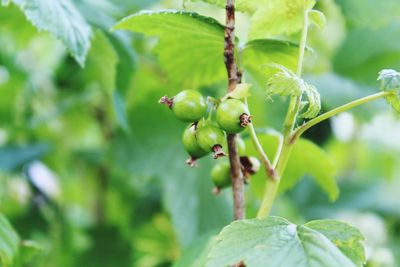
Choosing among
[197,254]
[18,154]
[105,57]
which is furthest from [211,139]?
[18,154]

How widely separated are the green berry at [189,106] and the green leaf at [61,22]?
194 mm

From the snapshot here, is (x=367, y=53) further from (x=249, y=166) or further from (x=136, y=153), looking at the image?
(x=249, y=166)

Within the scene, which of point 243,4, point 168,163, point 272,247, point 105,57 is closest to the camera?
point 272,247

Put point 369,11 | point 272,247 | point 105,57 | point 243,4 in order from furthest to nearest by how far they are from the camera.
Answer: point 369,11, point 105,57, point 243,4, point 272,247

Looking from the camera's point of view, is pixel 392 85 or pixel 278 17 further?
pixel 278 17

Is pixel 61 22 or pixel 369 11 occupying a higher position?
pixel 369 11

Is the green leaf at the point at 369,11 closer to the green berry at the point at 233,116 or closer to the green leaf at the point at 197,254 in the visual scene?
the green leaf at the point at 197,254

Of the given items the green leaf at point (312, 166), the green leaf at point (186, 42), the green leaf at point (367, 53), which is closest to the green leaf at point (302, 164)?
the green leaf at point (312, 166)

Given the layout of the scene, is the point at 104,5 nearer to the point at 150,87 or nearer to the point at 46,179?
the point at 150,87

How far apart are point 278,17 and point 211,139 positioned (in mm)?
189

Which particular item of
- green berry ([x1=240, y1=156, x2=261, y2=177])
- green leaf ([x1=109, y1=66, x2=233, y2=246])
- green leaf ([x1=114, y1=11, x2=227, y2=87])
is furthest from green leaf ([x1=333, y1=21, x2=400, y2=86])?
green berry ([x1=240, y1=156, x2=261, y2=177])

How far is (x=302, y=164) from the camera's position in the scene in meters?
1.12

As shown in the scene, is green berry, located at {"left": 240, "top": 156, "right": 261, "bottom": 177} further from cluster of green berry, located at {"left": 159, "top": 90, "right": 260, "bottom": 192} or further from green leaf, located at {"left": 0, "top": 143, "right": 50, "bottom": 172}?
green leaf, located at {"left": 0, "top": 143, "right": 50, "bottom": 172}

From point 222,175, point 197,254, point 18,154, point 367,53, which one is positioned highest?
point 367,53
